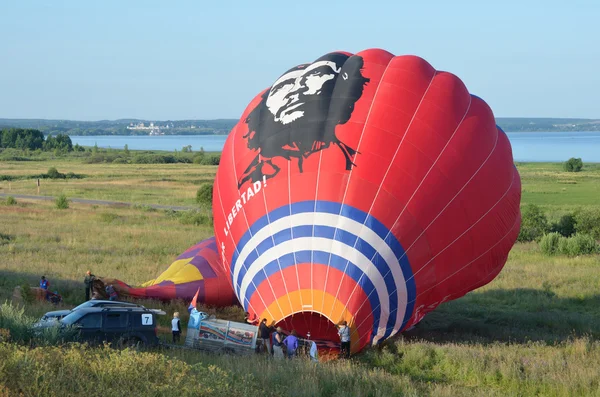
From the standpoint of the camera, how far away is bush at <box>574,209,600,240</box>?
30.6 meters

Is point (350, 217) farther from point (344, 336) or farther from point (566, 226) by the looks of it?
point (566, 226)

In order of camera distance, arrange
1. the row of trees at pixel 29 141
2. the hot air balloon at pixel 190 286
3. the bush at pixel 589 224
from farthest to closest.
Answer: the row of trees at pixel 29 141 < the bush at pixel 589 224 < the hot air balloon at pixel 190 286

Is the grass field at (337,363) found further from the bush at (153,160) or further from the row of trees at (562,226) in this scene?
the bush at (153,160)

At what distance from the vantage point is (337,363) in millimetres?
10039

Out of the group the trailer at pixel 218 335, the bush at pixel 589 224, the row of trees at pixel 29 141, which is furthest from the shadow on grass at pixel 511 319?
the row of trees at pixel 29 141

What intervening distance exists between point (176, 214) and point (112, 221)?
434 cm

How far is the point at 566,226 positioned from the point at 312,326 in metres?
22.8

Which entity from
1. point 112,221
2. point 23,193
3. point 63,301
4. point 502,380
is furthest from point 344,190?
point 23,193

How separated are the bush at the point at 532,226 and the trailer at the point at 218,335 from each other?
69.6 ft

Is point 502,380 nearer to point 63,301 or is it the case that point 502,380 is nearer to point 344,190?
point 344,190

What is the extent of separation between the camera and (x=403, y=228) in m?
10.9

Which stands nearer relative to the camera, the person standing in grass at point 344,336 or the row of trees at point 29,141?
the person standing in grass at point 344,336

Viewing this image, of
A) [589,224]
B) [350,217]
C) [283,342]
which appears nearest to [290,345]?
[283,342]

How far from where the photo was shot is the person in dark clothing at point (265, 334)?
10.7 metres
